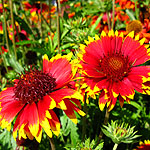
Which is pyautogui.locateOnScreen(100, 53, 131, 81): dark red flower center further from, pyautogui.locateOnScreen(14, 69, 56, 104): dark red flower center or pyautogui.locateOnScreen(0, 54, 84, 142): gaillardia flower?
pyautogui.locateOnScreen(14, 69, 56, 104): dark red flower center

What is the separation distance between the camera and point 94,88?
38.9 inches

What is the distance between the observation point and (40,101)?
98 centimetres

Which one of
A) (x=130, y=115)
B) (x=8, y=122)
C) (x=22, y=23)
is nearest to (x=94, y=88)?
(x=8, y=122)

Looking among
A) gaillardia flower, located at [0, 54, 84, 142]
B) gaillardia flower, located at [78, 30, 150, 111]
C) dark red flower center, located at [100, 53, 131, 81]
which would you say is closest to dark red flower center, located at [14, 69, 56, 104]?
gaillardia flower, located at [0, 54, 84, 142]

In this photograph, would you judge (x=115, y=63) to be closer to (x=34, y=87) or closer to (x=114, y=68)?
(x=114, y=68)

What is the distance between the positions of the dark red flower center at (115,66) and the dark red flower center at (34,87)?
339 millimetres

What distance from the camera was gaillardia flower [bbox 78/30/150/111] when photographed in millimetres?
1000

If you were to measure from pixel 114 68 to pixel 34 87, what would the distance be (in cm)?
50

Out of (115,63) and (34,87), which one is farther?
(115,63)

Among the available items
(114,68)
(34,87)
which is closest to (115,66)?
(114,68)

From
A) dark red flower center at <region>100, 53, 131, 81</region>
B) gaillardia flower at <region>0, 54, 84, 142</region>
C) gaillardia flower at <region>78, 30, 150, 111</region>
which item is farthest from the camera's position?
dark red flower center at <region>100, 53, 131, 81</region>

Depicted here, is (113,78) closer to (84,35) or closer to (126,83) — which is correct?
(126,83)

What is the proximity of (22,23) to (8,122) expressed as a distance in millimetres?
1261

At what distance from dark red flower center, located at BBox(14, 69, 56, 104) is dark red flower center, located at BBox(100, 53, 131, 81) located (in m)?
0.34
